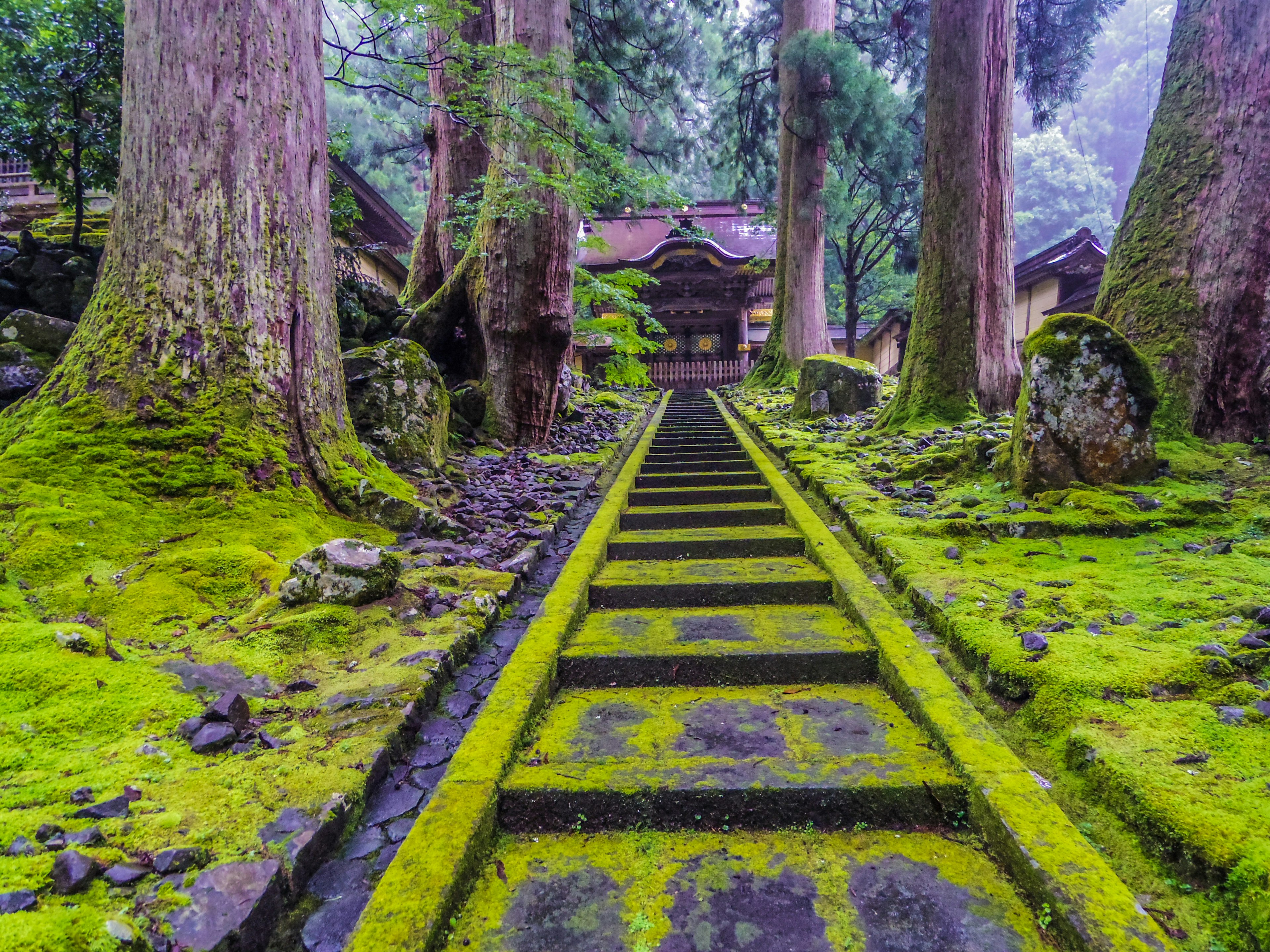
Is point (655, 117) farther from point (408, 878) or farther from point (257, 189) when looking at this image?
point (408, 878)

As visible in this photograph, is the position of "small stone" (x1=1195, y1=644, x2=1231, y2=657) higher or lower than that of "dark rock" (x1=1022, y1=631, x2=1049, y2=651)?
higher

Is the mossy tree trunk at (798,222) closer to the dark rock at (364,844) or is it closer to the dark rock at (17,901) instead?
the dark rock at (364,844)

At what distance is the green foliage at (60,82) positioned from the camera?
16.8 feet

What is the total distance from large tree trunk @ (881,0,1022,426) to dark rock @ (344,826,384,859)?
597cm

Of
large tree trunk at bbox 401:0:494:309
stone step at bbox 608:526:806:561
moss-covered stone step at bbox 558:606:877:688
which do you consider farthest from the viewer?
large tree trunk at bbox 401:0:494:309

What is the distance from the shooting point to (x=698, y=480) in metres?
5.85

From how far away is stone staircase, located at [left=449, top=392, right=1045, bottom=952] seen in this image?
1443 mm

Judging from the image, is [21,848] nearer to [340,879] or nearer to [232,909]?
[232,909]

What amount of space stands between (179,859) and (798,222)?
43.9 ft

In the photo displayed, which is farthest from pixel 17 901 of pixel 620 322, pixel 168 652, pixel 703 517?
pixel 620 322

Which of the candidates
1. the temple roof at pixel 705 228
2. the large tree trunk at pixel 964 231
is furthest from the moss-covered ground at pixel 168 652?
the temple roof at pixel 705 228

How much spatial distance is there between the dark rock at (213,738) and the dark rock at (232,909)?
0.53 meters

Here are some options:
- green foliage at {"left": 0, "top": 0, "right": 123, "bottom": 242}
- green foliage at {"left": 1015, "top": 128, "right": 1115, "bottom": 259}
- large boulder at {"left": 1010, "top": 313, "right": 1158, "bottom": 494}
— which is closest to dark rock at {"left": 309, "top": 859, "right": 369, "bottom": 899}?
large boulder at {"left": 1010, "top": 313, "right": 1158, "bottom": 494}

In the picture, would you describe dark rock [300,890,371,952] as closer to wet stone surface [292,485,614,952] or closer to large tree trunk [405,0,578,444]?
wet stone surface [292,485,614,952]
